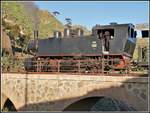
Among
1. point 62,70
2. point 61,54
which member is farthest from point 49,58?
point 62,70

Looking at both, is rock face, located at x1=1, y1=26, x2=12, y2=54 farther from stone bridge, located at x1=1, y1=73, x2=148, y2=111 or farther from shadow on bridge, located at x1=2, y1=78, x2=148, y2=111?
shadow on bridge, located at x1=2, y1=78, x2=148, y2=111

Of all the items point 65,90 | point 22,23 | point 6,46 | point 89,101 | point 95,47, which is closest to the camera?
point 65,90

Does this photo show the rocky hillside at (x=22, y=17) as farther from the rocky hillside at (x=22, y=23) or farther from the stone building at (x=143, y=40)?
the stone building at (x=143, y=40)

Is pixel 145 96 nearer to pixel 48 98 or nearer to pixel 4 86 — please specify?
pixel 48 98

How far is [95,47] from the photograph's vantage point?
16750mm

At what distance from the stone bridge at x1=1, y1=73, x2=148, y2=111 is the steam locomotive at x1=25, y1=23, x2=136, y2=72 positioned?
62.7 inches

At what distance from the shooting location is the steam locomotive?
53.1 ft

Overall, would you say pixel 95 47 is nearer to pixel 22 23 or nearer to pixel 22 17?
pixel 22 23

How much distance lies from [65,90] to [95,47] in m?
3.52

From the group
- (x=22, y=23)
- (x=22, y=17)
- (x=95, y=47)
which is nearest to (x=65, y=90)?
(x=95, y=47)

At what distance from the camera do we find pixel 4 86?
53.1 ft

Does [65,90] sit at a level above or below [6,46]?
below

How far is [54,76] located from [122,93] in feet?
11.1

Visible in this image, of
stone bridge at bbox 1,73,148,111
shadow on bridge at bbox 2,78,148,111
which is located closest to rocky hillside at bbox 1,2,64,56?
stone bridge at bbox 1,73,148,111
